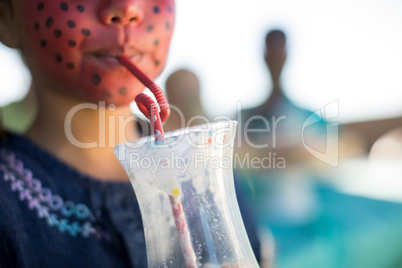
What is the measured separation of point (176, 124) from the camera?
1472 mm

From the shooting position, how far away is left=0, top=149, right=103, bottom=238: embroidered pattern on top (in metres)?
0.58

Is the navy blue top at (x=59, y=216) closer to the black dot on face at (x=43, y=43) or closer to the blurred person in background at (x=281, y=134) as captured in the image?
the black dot on face at (x=43, y=43)

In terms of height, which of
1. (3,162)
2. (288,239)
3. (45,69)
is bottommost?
(288,239)

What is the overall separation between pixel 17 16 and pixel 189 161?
0.43m

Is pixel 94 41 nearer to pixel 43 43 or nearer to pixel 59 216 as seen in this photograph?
pixel 43 43

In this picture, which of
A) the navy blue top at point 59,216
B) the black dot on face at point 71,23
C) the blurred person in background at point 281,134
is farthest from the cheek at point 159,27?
the blurred person in background at point 281,134

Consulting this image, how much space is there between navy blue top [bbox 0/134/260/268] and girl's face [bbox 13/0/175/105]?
141mm

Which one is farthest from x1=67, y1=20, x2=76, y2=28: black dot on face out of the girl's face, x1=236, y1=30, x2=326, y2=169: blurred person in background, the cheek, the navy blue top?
x1=236, y1=30, x2=326, y2=169: blurred person in background

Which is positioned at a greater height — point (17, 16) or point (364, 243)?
point (17, 16)

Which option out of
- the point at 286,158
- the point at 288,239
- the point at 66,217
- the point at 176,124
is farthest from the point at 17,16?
the point at 286,158

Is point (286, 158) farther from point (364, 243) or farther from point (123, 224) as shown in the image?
point (123, 224)

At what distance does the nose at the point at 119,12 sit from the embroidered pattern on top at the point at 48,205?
0.28 meters

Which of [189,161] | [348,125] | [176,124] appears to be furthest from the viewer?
[348,125]

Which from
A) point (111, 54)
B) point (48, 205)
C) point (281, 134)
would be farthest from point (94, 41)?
point (281, 134)
